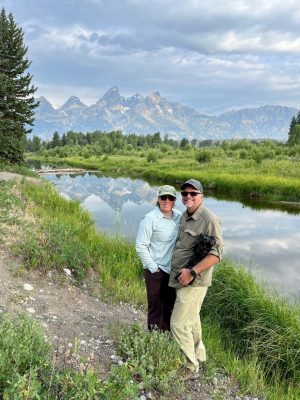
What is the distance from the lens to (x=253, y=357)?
6.84 metres

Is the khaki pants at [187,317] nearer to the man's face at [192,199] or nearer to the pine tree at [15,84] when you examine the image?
the man's face at [192,199]

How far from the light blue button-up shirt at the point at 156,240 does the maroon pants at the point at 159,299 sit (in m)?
0.16

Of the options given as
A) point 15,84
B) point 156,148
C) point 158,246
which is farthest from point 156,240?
point 156,148

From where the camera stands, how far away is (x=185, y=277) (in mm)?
5156

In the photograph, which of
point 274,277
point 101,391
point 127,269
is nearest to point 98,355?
point 101,391

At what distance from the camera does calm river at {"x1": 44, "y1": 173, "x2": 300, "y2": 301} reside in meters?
14.1

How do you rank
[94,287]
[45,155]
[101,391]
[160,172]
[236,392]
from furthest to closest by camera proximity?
1. [45,155]
2. [160,172]
3. [94,287]
4. [236,392]
5. [101,391]

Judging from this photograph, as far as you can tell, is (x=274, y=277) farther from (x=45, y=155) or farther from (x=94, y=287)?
(x=45, y=155)

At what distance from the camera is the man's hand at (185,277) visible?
16.9 feet

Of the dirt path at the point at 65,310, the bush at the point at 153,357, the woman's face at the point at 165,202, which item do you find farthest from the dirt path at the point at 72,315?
the woman's face at the point at 165,202

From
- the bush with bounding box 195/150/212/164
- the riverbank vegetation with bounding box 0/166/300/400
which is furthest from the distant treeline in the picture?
the riverbank vegetation with bounding box 0/166/300/400

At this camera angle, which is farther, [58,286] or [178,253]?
[58,286]

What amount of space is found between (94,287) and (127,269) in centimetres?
163

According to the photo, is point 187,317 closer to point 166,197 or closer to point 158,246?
point 158,246
